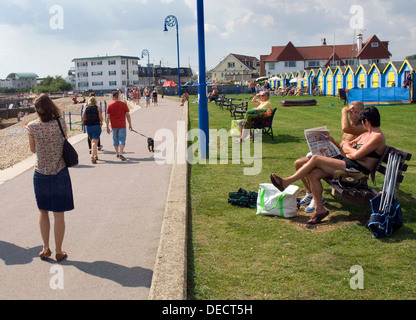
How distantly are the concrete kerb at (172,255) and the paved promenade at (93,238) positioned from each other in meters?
0.06

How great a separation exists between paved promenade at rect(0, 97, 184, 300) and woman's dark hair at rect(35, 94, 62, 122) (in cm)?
153

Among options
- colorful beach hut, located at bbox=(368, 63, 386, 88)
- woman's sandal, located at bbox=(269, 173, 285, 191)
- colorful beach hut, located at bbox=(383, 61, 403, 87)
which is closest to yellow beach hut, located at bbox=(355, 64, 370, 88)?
colorful beach hut, located at bbox=(368, 63, 386, 88)

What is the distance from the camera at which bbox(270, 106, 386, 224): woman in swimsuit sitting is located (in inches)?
230

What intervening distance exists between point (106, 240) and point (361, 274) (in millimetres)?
2948

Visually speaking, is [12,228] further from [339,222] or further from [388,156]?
[388,156]

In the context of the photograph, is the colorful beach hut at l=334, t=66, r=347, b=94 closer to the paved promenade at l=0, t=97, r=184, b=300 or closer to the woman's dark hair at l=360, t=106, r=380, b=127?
the paved promenade at l=0, t=97, r=184, b=300

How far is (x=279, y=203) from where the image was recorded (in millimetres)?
6168

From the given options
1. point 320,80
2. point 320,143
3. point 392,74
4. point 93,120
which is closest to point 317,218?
point 320,143

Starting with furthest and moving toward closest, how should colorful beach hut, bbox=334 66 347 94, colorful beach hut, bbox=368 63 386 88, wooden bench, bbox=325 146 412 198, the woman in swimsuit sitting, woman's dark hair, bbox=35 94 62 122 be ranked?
1. colorful beach hut, bbox=334 66 347 94
2. colorful beach hut, bbox=368 63 386 88
3. the woman in swimsuit sitting
4. wooden bench, bbox=325 146 412 198
5. woman's dark hair, bbox=35 94 62 122

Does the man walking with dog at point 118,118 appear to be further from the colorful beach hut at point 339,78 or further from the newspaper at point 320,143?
the colorful beach hut at point 339,78

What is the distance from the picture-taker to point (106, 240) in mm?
5688

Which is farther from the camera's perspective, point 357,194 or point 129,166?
point 129,166
